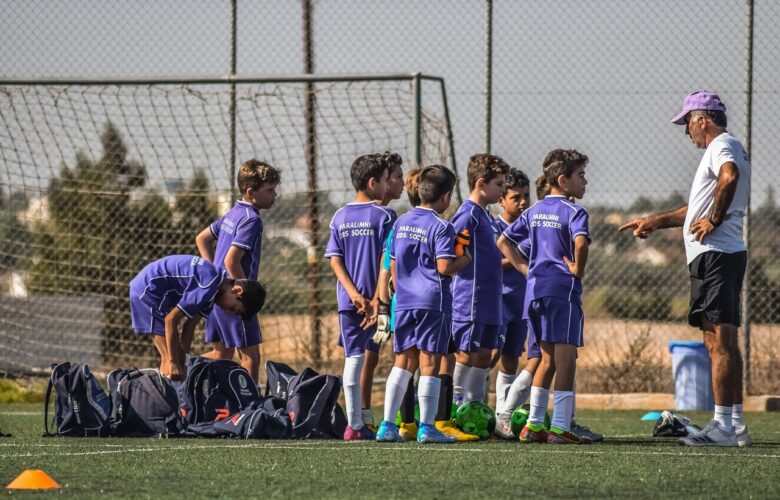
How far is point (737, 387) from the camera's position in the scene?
7.23 meters

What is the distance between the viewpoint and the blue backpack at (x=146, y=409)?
7.63m

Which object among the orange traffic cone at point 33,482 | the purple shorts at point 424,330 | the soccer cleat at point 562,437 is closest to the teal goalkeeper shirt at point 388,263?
the purple shorts at point 424,330

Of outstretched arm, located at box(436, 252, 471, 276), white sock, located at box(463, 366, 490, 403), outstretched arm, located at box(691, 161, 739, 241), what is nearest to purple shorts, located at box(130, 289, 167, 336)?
outstretched arm, located at box(436, 252, 471, 276)

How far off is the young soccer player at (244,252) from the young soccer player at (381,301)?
0.81 meters

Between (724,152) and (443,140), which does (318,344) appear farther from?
(724,152)

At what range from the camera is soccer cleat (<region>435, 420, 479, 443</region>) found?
772cm

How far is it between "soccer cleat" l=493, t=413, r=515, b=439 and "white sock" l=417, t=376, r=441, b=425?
778 millimetres

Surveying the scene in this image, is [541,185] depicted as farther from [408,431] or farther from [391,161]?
[408,431]

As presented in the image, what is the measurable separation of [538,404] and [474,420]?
0.59 m

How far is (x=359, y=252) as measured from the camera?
809 cm

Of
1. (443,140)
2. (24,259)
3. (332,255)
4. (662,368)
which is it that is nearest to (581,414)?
(662,368)

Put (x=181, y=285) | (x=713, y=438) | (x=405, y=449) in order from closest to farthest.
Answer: (x=405, y=449), (x=713, y=438), (x=181, y=285)

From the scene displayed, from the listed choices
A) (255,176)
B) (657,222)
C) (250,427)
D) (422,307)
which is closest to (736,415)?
(657,222)

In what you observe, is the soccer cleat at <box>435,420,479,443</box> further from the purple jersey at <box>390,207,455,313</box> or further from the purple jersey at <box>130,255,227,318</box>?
the purple jersey at <box>130,255,227,318</box>
